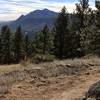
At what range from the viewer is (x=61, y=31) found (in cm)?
5691

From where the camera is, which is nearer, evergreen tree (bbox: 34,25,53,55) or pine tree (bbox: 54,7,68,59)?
pine tree (bbox: 54,7,68,59)

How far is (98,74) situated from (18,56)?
61436mm

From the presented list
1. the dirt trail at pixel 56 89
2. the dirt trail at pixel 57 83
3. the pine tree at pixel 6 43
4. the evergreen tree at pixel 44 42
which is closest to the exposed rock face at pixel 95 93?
the dirt trail at pixel 57 83

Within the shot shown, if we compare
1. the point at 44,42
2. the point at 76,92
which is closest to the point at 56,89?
the point at 76,92

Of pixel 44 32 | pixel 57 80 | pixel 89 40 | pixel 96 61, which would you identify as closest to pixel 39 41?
pixel 44 32

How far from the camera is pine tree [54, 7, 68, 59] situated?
56.3 m

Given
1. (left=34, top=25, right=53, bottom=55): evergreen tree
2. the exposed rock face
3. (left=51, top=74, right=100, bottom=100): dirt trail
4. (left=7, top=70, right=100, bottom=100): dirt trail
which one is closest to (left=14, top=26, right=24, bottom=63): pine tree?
(left=34, top=25, right=53, bottom=55): evergreen tree

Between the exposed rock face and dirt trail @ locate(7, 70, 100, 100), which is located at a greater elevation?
the exposed rock face

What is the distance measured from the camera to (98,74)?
15086 millimetres

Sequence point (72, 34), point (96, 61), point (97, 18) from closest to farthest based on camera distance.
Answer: point (96, 61), point (97, 18), point (72, 34)

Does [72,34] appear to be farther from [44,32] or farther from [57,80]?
[57,80]

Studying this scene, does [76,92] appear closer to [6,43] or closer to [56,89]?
[56,89]

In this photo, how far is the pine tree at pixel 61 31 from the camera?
5634 cm

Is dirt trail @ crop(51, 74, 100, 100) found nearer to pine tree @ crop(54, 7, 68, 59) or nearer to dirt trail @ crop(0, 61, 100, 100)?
dirt trail @ crop(0, 61, 100, 100)
